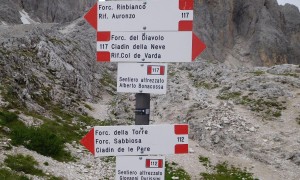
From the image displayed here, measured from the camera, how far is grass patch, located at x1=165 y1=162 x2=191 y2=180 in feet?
68.7

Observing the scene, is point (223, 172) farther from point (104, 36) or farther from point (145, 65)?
point (104, 36)

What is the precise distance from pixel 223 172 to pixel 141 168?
20.0m

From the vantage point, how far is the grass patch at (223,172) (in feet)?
74.2

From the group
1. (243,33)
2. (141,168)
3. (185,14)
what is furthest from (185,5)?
(243,33)

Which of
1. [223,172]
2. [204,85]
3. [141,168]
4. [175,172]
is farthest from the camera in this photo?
[204,85]

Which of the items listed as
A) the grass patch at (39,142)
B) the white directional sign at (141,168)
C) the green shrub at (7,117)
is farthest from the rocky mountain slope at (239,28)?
the white directional sign at (141,168)

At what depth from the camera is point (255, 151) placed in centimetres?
2652

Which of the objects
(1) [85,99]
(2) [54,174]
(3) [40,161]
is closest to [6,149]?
(3) [40,161]

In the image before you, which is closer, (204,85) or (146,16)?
(146,16)

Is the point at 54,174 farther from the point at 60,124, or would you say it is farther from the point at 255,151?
the point at 255,151

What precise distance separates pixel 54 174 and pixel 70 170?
1.74 metres

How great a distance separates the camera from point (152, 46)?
5.29 m

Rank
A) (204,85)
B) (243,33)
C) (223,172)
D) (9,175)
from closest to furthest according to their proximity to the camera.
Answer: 1. (9,175)
2. (223,172)
3. (204,85)
4. (243,33)

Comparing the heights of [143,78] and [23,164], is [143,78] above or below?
above
